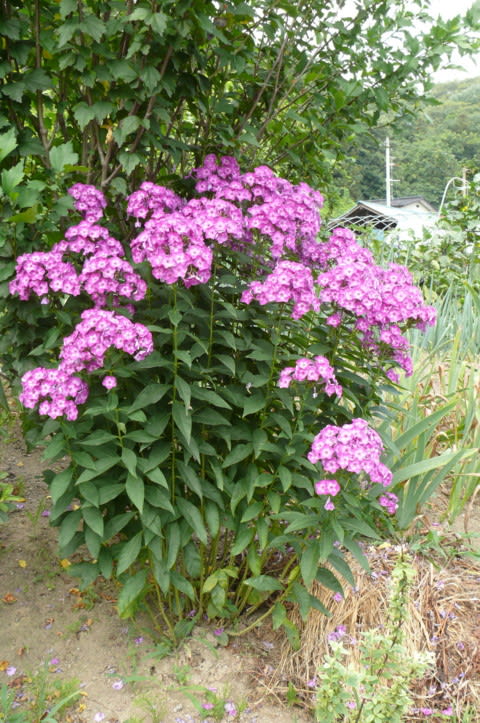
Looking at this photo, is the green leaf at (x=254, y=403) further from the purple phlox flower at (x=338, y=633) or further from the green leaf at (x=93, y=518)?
the purple phlox flower at (x=338, y=633)

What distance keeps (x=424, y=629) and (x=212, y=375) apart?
3.87 ft

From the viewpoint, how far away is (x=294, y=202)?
2092 millimetres

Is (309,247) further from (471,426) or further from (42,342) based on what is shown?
(471,426)

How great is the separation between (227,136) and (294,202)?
1.58 feet

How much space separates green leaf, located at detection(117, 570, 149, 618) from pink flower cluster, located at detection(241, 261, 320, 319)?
103cm

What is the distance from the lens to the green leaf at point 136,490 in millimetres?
1884

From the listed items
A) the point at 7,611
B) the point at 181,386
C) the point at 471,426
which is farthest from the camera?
the point at 471,426

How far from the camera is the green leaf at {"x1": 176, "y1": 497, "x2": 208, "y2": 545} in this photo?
2068mm

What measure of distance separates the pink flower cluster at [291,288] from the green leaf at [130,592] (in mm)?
1026

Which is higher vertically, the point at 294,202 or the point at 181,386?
the point at 294,202

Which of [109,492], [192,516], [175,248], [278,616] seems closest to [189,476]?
[192,516]

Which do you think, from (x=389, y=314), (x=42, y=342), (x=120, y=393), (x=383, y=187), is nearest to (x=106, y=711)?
(x=120, y=393)

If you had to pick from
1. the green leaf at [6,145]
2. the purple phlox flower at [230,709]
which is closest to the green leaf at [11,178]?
the green leaf at [6,145]

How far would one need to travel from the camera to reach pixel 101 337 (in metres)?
1.77
